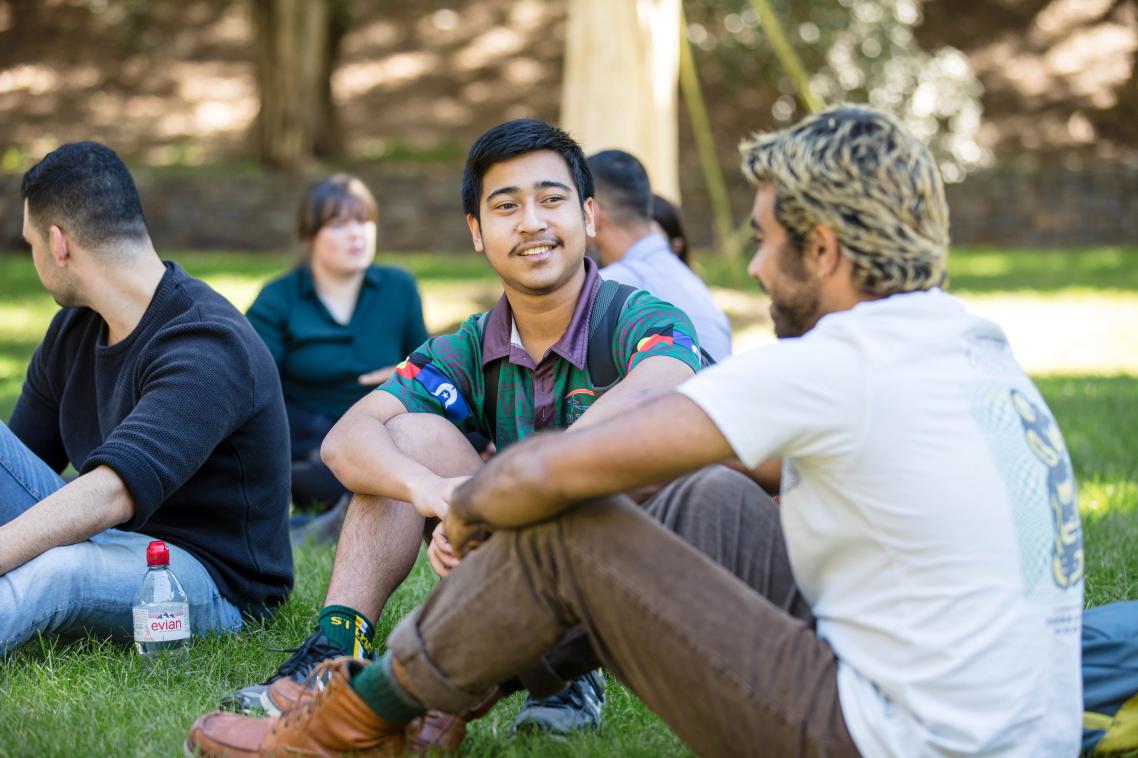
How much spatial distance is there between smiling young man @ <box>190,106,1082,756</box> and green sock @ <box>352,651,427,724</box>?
40 millimetres

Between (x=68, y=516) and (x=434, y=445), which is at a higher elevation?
(x=434, y=445)

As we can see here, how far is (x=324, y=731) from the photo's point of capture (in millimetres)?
2557

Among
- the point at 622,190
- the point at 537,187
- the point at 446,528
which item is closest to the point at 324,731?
the point at 446,528

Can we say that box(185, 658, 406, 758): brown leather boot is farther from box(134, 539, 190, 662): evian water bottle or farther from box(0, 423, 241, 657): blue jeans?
box(0, 423, 241, 657): blue jeans

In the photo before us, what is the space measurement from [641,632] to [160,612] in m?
1.62

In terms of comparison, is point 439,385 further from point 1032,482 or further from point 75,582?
point 1032,482

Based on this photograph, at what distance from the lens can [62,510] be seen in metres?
3.23

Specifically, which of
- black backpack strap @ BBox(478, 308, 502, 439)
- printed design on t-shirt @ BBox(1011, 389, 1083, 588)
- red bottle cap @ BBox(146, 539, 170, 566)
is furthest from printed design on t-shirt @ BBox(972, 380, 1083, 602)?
red bottle cap @ BBox(146, 539, 170, 566)

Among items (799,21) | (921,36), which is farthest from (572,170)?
(921,36)

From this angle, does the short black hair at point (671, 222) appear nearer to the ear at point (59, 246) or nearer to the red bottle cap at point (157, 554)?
the ear at point (59, 246)

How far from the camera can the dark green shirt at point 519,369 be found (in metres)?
3.33

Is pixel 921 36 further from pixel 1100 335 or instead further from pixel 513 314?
pixel 513 314

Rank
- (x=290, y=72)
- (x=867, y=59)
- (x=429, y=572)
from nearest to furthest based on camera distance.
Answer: (x=429, y=572) < (x=867, y=59) < (x=290, y=72)

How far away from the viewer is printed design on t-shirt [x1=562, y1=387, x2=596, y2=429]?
3342 millimetres
